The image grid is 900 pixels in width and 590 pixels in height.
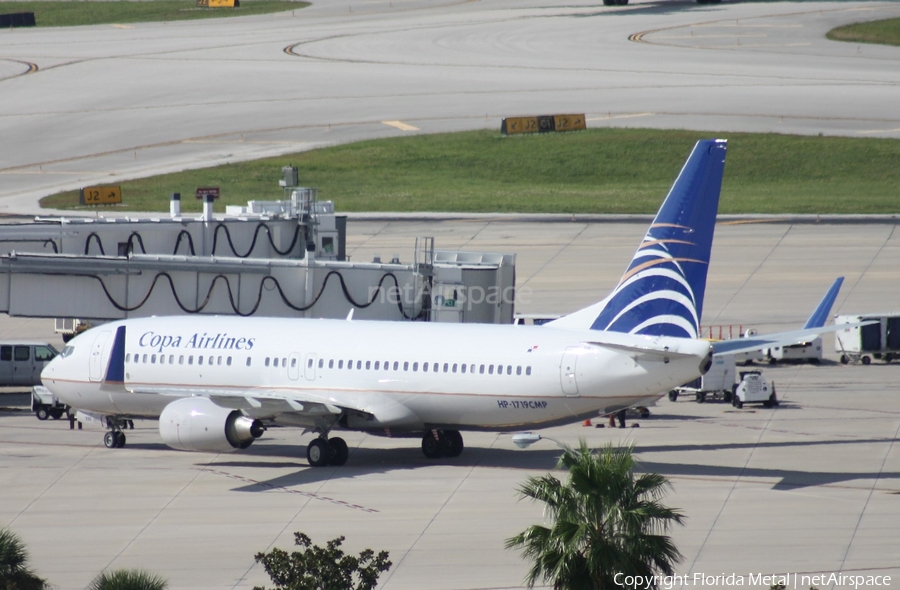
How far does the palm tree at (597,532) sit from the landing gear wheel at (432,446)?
1865 centimetres

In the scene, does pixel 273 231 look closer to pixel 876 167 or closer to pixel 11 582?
pixel 11 582

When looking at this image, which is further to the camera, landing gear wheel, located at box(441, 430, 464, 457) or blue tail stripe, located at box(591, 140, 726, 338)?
landing gear wheel, located at box(441, 430, 464, 457)

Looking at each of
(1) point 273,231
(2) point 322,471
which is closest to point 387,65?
(1) point 273,231

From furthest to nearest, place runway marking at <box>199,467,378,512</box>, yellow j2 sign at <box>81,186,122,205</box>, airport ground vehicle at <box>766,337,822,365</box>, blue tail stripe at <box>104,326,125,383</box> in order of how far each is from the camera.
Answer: yellow j2 sign at <box>81,186,122,205</box> < airport ground vehicle at <box>766,337,822,365</box> < blue tail stripe at <box>104,326,125,383</box> < runway marking at <box>199,467,378,512</box>

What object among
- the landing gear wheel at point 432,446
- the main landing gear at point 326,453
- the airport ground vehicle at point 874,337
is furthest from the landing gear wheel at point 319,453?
the airport ground vehicle at point 874,337

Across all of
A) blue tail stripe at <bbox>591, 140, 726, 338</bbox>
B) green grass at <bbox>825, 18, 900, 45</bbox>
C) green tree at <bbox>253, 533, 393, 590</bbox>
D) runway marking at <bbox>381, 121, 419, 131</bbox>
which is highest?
green grass at <bbox>825, 18, 900, 45</bbox>

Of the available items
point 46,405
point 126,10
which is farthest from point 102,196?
point 126,10

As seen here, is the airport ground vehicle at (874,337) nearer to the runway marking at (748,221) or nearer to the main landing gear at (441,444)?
the main landing gear at (441,444)

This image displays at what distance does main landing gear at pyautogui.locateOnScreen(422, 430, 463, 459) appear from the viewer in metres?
38.6

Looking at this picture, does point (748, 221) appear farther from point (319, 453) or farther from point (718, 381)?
point (319, 453)

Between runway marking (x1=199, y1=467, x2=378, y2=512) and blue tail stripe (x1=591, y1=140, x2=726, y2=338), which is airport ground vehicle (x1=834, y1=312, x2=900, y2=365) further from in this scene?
runway marking (x1=199, y1=467, x2=378, y2=512)

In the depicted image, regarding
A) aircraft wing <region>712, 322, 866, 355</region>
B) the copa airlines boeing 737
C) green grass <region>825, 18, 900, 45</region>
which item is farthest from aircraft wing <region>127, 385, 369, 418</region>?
green grass <region>825, 18, 900, 45</region>

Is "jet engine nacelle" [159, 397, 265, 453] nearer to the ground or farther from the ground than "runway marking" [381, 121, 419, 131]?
nearer to the ground

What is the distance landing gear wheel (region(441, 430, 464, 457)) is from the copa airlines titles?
5959 mm
